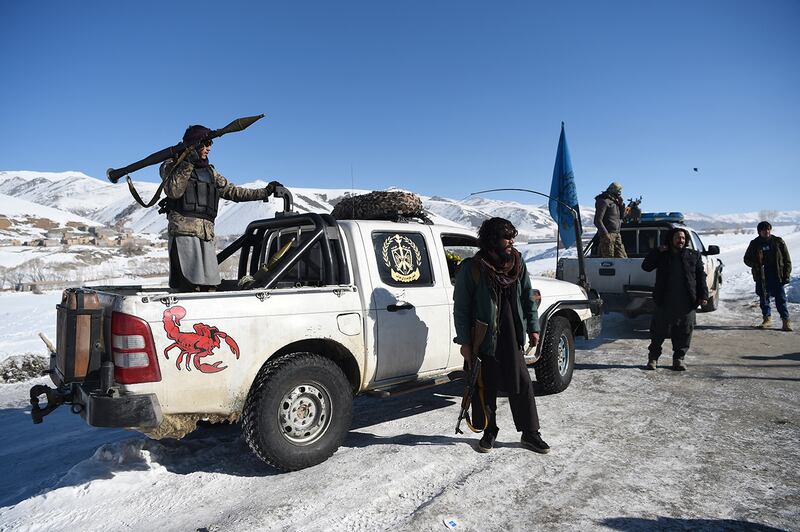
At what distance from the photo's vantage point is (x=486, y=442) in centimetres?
371

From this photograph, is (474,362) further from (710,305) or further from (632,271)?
(710,305)

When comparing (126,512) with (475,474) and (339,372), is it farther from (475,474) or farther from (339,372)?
(475,474)

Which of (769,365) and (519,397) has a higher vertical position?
(519,397)

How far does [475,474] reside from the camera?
334 centimetres

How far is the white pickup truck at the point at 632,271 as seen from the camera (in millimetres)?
7949

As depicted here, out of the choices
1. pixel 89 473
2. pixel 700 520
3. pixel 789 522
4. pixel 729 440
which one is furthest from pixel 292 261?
pixel 729 440

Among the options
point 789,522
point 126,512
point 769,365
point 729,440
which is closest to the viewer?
point 789,522

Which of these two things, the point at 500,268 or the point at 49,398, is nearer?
the point at 49,398

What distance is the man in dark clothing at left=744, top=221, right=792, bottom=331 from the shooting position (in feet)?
27.3

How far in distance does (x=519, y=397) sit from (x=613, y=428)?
3.70 feet

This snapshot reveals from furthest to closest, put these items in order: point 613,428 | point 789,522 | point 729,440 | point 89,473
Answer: point 613,428 → point 729,440 → point 89,473 → point 789,522

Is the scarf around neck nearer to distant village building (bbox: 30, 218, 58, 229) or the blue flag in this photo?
the blue flag

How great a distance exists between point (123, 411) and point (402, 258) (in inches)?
93.2

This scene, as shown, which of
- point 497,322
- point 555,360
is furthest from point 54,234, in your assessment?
point 497,322
